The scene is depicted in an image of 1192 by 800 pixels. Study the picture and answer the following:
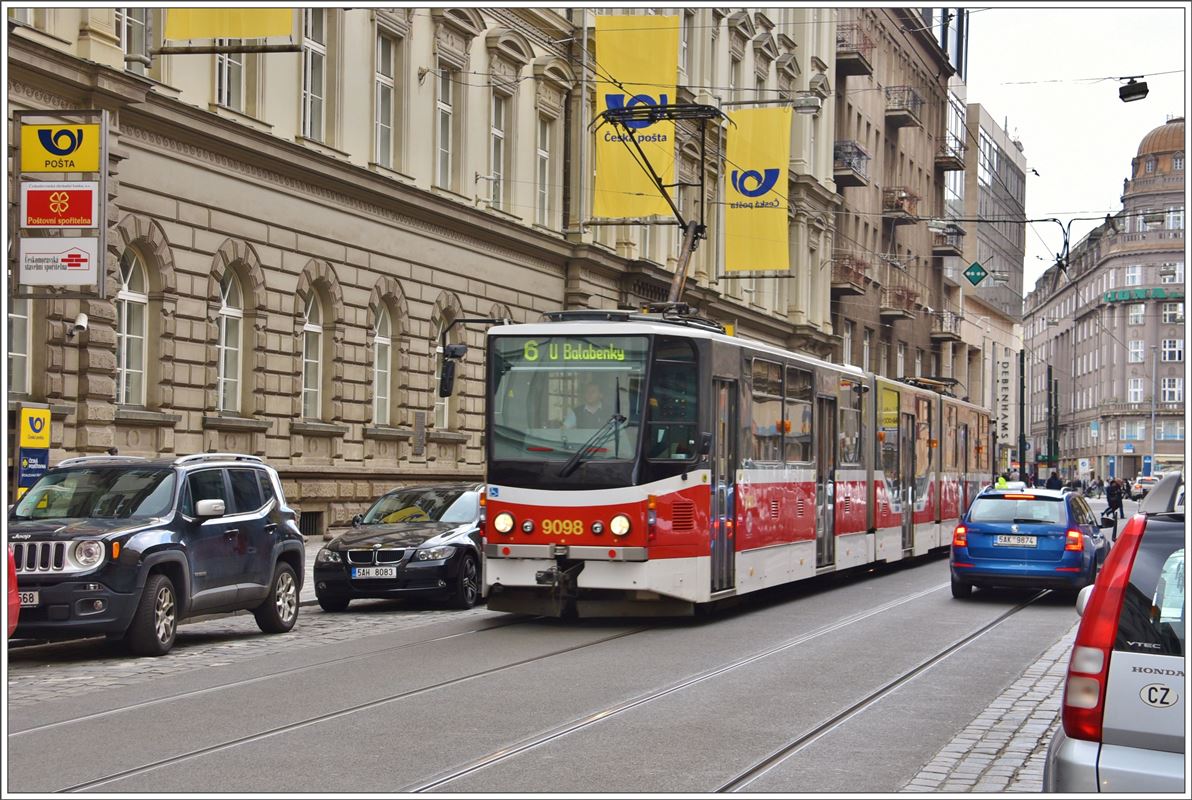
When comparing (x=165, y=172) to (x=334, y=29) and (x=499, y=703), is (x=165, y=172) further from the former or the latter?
(x=499, y=703)

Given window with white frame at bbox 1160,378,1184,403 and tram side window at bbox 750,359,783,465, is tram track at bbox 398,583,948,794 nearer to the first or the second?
tram side window at bbox 750,359,783,465

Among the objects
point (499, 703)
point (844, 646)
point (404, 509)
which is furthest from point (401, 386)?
point (499, 703)

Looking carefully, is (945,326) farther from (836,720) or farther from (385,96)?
(836,720)

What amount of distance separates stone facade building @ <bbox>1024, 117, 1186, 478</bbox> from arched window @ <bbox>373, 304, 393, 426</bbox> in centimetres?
7348

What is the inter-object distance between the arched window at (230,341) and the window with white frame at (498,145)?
9.59m

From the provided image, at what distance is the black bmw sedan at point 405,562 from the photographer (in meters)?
19.5

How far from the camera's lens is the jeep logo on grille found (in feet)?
19.2

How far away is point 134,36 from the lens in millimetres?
25969

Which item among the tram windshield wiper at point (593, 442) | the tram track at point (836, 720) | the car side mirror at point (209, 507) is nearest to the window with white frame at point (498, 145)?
the tram windshield wiper at point (593, 442)

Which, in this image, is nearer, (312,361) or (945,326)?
(312,361)

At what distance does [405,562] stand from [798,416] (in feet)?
17.7

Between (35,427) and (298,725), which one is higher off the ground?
(35,427)

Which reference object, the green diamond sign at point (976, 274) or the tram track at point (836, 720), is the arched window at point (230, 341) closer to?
the tram track at point (836, 720)

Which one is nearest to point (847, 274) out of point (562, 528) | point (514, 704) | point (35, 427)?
point (35, 427)
